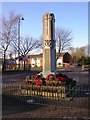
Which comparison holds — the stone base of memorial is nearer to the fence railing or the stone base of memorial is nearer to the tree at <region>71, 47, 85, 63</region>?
the fence railing

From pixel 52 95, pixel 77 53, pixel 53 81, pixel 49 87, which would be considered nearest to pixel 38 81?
pixel 53 81

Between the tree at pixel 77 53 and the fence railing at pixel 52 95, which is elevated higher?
the tree at pixel 77 53

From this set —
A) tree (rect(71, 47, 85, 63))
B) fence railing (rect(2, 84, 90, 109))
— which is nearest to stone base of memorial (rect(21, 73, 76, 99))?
fence railing (rect(2, 84, 90, 109))

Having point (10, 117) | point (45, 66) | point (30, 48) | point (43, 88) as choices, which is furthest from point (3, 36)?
point (10, 117)

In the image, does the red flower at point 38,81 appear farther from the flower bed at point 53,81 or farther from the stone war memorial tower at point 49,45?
the stone war memorial tower at point 49,45

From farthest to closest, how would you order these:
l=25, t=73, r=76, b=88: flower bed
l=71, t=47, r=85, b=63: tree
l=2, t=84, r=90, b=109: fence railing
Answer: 1. l=71, t=47, r=85, b=63: tree
2. l=25, t=73, r=76, b=88: flower bed
3. l=2, t=84, r=90, b=109: fence railing

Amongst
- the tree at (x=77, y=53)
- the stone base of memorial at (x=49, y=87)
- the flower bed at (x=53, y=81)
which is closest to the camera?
the stone base of memorial at (x=49, y=87)

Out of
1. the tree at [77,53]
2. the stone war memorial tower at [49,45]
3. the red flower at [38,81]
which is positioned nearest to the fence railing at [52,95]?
the red flower at [38,81]

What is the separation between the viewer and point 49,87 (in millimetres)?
13445

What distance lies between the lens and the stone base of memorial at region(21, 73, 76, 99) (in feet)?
42.5

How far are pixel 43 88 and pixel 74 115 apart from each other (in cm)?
443

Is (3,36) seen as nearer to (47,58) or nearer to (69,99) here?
(47,58)

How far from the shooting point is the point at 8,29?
158ft

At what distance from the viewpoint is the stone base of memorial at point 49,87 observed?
13.0m
